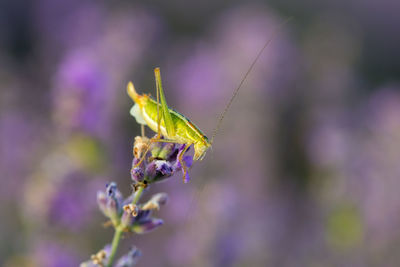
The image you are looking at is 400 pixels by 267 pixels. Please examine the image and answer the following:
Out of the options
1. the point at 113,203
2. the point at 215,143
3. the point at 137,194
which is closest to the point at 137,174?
the point at 137,194

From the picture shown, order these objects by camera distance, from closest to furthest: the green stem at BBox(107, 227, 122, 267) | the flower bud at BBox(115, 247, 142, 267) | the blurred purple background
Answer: the green stem at BBox(107, 227, 122, 267), the flower bud at BBox(115, 247, 142, 267), the blurred purple background

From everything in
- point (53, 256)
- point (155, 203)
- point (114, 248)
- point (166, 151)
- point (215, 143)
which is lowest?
point (114, 248)

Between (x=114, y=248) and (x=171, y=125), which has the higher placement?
(x=171, y=125)

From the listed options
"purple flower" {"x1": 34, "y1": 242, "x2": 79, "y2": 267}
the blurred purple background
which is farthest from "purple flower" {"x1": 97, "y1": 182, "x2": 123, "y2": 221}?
"purple flower" {"x1": 34, "y1": 242, "x2": 79, "y2": 267}

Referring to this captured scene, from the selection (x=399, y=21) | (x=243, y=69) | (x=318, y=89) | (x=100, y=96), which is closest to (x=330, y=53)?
(x=318, y=89)

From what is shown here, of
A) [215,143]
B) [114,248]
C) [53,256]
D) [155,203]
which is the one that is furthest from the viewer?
[215,143]

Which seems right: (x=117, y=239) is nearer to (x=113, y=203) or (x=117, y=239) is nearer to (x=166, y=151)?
(x=113, y=203)

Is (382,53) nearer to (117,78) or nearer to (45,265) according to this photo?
(117,78)

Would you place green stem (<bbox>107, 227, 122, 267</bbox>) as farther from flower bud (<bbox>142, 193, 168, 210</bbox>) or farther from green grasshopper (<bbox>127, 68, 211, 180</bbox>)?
green grasshopper (<bbox>127, 68, 211, 180</bbox>)
